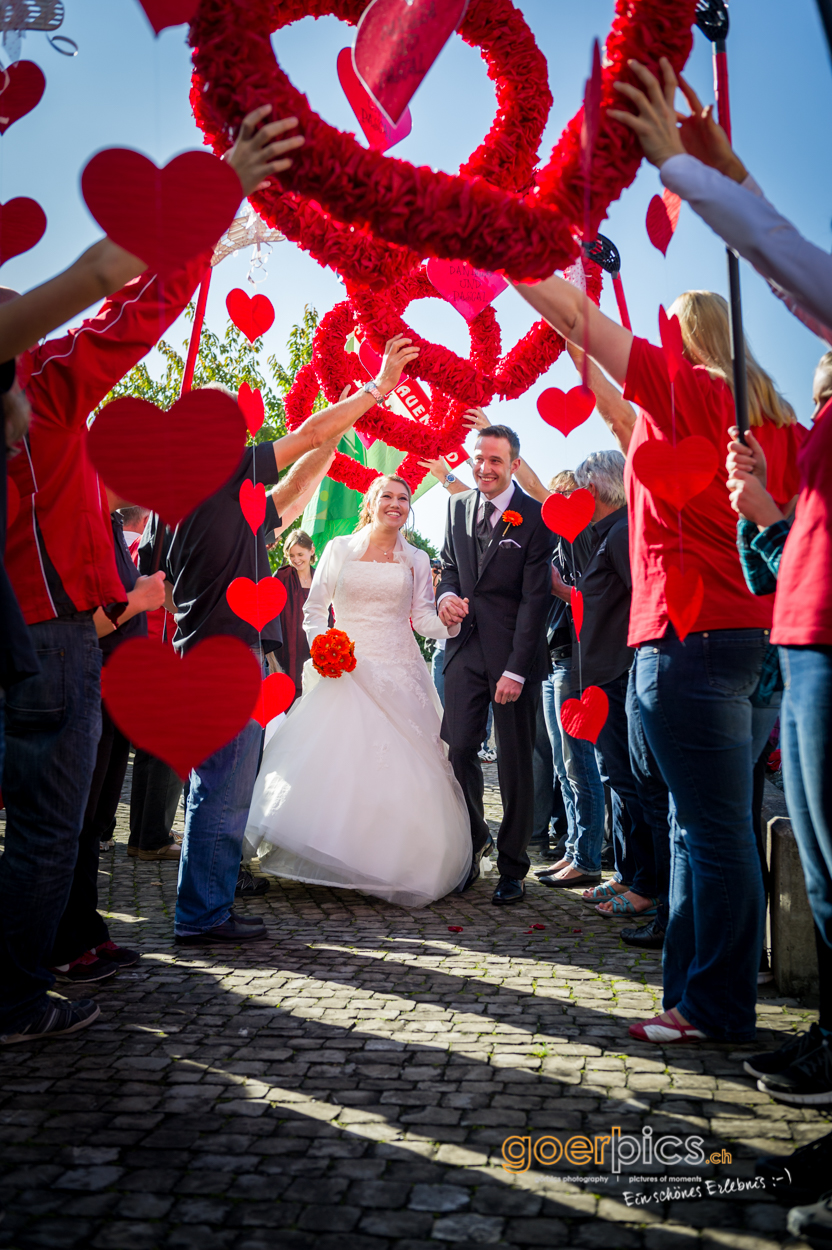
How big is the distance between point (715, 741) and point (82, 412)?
198 cm

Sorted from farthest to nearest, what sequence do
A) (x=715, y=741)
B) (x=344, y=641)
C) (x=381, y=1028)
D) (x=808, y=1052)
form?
(x=344, y=641) → (x=381, y=1028) → (x=715, y=741) → (x=808, y=1052)

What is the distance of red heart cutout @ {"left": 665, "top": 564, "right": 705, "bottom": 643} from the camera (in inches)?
99.0

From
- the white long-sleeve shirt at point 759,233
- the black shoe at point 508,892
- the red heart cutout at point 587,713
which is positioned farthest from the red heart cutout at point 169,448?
the black shoe at point 508,892

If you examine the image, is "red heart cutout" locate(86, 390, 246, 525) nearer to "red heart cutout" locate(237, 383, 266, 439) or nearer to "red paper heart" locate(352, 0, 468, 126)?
"red paper heart" locate(352, 0, 468, 126)

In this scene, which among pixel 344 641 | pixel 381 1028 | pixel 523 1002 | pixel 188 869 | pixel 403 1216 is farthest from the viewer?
pixel 344 641

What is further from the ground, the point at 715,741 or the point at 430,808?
the point at 715,741

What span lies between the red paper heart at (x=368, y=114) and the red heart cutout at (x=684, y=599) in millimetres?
1363

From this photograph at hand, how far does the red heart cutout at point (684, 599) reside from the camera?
2.51m

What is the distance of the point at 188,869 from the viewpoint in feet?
11.9

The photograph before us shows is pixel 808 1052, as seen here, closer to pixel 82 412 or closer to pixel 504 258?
pixel 504 258

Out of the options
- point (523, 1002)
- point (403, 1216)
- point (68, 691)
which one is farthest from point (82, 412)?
point (523, 1002)

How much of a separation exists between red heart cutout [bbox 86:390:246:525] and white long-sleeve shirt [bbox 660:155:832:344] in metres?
1.07

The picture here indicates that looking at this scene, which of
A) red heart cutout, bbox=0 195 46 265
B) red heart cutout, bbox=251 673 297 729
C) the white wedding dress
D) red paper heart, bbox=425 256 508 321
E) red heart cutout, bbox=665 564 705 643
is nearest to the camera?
red heart cutout, bbox=0 195 46 265

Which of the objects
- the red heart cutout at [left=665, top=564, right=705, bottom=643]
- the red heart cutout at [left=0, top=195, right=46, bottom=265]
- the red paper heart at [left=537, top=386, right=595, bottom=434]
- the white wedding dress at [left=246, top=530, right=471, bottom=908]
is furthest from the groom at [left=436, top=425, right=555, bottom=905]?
the red heart cutout at [left=0, top=195, right=46, bottom=265]
